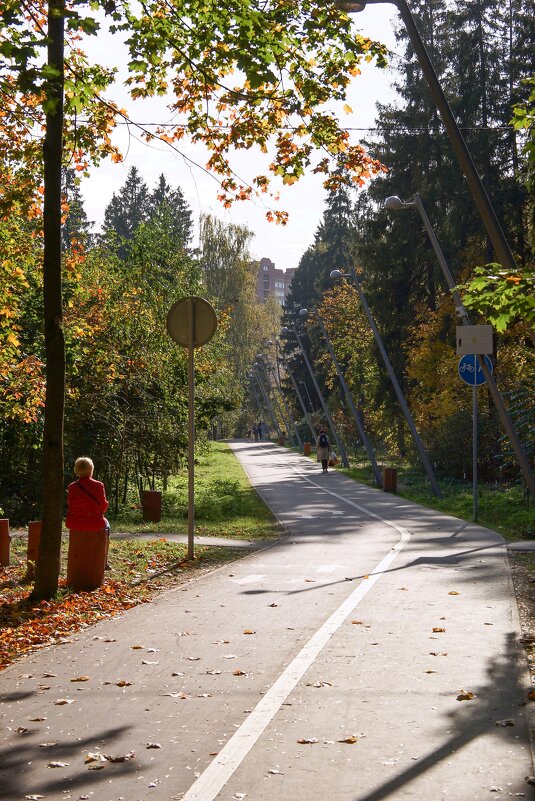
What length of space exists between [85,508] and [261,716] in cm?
563

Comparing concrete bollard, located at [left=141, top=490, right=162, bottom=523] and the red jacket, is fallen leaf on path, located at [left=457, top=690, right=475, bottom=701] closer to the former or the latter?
the red jacket

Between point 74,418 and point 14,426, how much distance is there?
279cm

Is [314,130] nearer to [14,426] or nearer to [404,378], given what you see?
[14,426]

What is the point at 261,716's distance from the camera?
19.4 ft

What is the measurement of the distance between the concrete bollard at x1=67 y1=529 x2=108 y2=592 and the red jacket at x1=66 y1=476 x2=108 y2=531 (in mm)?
82

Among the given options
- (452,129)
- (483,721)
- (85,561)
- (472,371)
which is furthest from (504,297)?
(472,371)

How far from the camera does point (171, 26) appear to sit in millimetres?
11016

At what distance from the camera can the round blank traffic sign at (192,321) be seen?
1462 cm

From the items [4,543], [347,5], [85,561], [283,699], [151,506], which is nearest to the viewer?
[283,699]

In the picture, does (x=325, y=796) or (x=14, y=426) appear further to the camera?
(x=14, y=426)

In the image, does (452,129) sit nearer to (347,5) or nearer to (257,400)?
(347,5)

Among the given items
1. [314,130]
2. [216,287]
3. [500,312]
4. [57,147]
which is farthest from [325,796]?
[216,287]

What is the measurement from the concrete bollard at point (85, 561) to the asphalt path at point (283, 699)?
2.74ft

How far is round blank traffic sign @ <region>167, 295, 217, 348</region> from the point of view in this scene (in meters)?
14.6
